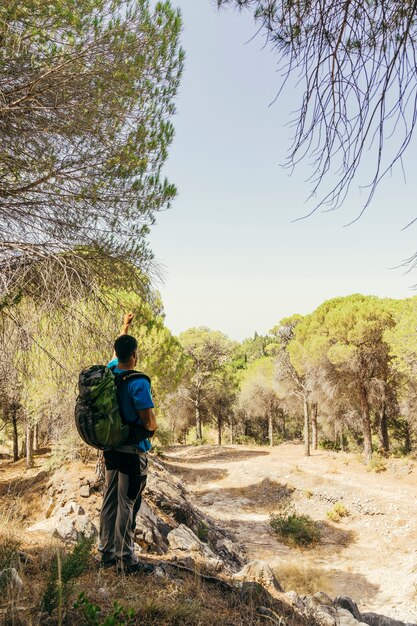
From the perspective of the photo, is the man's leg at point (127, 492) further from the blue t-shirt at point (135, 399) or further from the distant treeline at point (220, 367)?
the distant treeline at point (220, 367)

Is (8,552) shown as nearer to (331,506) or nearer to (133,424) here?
(133,424)

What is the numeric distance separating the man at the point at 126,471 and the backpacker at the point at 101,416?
0.05 metres

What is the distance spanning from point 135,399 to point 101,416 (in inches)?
10.5

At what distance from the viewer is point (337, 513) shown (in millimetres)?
14383

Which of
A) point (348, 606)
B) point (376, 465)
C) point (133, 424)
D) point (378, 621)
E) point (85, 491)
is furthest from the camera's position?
point (376, 465)

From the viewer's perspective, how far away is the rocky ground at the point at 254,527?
4.10m

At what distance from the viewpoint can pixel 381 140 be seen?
166cm

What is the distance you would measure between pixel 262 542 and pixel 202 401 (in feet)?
68.8

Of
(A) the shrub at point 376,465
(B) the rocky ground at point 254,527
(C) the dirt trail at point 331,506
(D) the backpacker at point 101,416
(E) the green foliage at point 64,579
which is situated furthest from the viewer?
(A) the shrub at point 376,465

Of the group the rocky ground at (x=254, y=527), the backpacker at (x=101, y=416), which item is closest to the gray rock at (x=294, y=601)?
the rocky ground at (x=254, y=527)

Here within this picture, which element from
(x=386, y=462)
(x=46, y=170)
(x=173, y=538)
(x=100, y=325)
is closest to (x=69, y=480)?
(x=173, y=538)

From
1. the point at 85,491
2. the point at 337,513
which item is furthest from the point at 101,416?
the point at 337,513

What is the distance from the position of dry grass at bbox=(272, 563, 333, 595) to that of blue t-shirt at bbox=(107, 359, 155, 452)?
22.9ft

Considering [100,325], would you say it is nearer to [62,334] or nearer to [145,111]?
[62,334]
